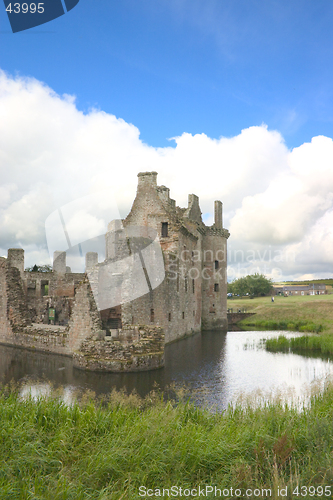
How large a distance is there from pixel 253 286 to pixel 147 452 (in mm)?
86347

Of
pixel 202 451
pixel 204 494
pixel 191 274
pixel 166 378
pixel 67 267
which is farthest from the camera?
pixel 67 267

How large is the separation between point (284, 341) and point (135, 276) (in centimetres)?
1190

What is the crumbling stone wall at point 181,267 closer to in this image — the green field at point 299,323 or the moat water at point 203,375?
the moat water at point 203,375

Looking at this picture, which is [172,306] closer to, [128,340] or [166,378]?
[128,340]

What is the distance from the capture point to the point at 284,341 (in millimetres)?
24281

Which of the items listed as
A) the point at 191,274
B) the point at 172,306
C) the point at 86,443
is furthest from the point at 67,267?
the point at 86,443

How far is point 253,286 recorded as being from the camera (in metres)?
89.2

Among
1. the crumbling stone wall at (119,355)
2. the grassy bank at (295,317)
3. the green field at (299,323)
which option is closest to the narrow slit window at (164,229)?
the green field at (299,323)

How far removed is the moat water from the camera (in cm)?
1227

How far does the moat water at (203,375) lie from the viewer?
483 inches

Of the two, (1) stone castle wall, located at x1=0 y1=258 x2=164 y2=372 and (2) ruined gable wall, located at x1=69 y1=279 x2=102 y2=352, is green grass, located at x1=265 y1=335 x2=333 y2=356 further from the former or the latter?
(2) ruined gable wall, located at x1=69 y1=279 x2=102 y2=352

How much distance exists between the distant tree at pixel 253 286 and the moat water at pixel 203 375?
69.4m

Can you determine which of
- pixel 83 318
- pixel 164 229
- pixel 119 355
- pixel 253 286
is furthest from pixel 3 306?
pixel 253 286

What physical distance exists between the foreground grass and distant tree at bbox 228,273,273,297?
276 feet
